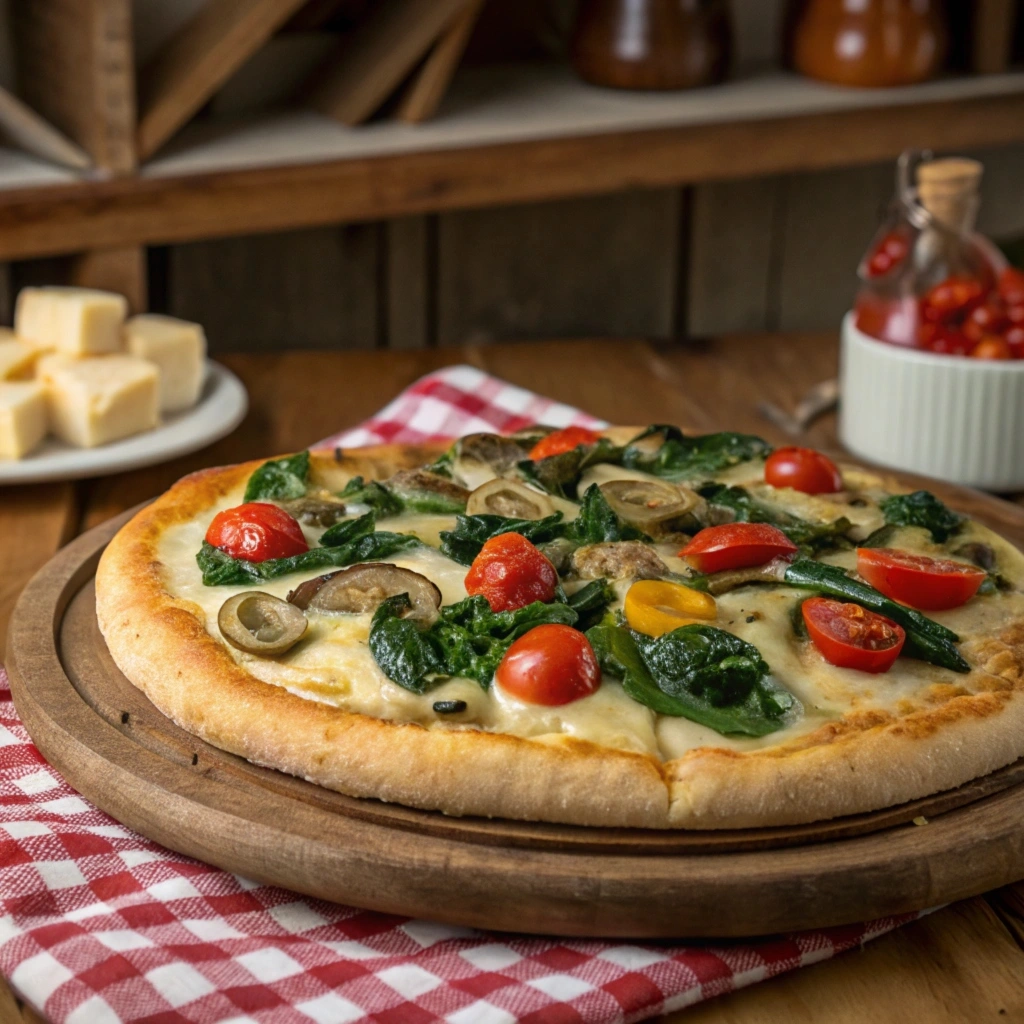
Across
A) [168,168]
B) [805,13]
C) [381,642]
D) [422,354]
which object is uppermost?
[805,13]

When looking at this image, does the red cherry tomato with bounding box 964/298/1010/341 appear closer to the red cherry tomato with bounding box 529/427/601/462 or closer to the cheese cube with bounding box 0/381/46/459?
the red cherry tomato with bounding box 529/427/601/462

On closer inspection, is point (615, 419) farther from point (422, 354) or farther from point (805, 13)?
point (805, 13)

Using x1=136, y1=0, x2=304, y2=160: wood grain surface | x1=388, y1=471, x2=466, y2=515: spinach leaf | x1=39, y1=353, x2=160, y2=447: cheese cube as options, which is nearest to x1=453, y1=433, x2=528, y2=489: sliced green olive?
x1=388, y1=471, x2=466, y2=515: spinach leaf

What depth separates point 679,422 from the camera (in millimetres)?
4762

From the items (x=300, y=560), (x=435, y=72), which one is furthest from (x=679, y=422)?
(x=300, y=560)

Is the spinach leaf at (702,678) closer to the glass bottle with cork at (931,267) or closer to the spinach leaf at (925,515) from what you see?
the spinach leaf at (925,515)

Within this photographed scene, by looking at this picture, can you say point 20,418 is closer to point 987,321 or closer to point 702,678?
point 702,678

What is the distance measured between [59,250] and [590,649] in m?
2.67

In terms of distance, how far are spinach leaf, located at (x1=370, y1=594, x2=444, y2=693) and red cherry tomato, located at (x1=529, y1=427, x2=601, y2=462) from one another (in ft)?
3.06

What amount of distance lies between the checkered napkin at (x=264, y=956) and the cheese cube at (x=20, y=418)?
171cm

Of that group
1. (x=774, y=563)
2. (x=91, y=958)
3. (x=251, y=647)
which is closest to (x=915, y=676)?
(x=774, y=563)

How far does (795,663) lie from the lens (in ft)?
8.72

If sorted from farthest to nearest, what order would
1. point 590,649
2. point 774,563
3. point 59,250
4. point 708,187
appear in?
point 708,187 < point 59,250 < point 774,563 < point 590,649

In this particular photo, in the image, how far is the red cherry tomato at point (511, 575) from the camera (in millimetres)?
2754
